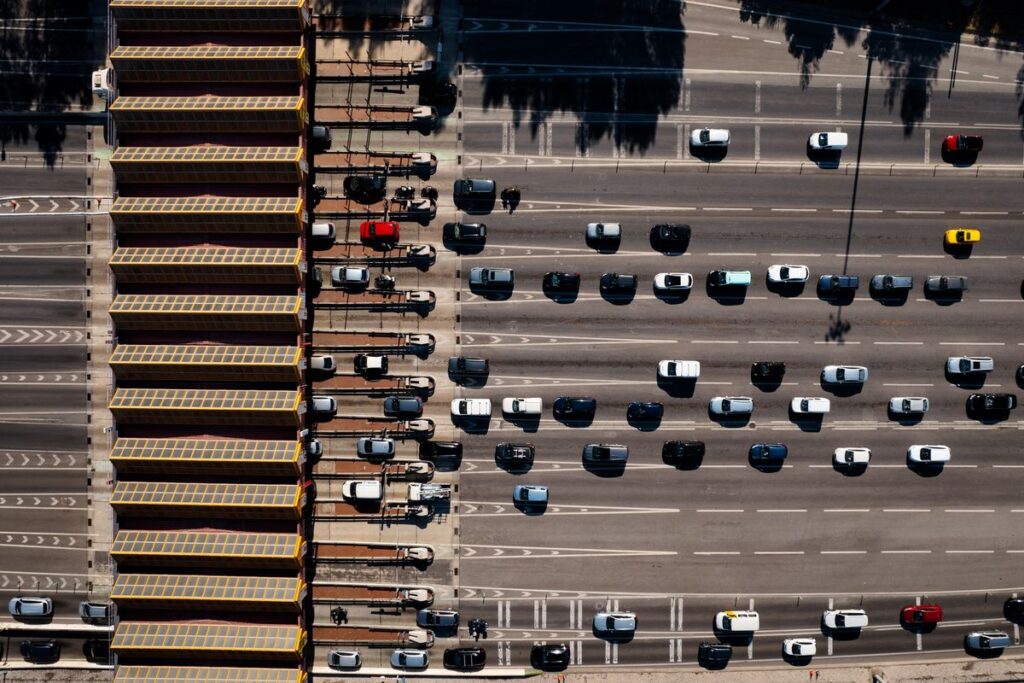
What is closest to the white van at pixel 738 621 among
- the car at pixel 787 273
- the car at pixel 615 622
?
the car at pixel 615 622

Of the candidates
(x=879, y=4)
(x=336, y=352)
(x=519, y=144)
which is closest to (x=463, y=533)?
(x=336, y=352)

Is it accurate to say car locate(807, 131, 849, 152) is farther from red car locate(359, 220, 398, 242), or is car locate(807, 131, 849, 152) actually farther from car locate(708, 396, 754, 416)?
red car locate(359, 220, 398, 242)

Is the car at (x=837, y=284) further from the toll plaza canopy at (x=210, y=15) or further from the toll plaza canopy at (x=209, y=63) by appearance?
the toll plaza canopy at (x=210, y=15)

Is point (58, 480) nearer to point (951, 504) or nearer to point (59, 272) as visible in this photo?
point (59, 272)

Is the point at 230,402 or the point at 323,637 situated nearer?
the point at 230,402

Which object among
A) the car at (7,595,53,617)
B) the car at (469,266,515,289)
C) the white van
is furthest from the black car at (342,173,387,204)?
the white van

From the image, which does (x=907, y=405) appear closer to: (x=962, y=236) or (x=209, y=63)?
(x=962, y=236)

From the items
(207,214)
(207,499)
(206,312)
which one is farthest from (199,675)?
(207,214)
